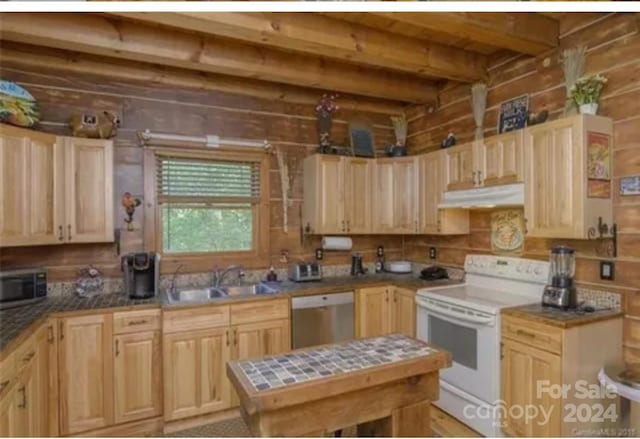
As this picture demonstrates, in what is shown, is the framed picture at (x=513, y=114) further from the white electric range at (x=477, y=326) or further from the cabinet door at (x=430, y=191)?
the white electric range at (x=477, y=326)

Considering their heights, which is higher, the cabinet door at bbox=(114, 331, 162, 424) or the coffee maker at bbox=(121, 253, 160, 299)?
the coffee maker at bbox=(121, 253, 160, 299)

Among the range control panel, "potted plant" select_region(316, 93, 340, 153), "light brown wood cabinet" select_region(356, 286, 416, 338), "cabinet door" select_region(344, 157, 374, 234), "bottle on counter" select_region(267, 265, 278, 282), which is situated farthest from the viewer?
"potted plant" select_region(316, 93, 340, 153)

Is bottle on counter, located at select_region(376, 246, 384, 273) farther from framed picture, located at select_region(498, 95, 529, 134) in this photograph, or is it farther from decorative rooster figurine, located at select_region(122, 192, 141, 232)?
decorative rooster figurine, located at select_region(122, 192, 141, 232)

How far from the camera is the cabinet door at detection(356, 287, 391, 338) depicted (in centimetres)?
341

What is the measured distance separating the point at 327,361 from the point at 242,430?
1.54 meters

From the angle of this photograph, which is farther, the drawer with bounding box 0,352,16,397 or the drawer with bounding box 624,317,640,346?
the drawer with bounding box 624,317,640,346

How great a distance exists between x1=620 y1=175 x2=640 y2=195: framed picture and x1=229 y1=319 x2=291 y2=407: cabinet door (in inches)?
98.8

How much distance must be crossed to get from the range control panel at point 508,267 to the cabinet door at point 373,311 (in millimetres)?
801

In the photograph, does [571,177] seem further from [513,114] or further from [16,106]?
[16,106]

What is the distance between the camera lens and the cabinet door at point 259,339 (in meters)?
2.94

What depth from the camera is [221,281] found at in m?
3.46

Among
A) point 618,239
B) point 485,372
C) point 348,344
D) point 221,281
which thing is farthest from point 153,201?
point 618,239

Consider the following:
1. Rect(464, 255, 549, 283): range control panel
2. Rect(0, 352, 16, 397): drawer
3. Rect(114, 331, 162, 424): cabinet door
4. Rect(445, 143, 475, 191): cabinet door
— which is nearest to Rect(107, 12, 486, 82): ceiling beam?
Rect(445, 143, 475, 191): cabinet door

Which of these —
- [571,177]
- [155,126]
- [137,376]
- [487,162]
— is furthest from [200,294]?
[571,177]
